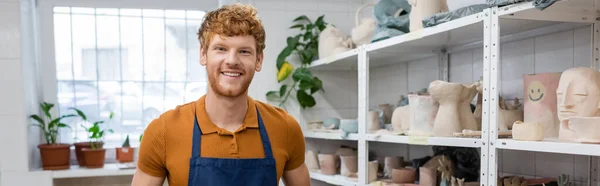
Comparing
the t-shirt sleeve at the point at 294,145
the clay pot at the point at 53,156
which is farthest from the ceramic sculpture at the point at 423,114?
the clay pot at the point at 53,156

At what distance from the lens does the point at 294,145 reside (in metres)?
1.74

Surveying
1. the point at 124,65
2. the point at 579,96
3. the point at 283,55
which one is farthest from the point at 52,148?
the point at 579,96

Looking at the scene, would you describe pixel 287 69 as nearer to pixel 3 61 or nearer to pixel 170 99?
pixel 170 99

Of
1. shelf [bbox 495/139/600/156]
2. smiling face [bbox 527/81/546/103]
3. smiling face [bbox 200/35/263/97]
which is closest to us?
shelf [bbox 495/139/600/156]

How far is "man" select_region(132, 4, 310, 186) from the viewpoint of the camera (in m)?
1.54

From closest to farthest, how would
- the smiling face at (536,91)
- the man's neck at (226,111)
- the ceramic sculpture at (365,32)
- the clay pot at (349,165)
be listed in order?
the man's neck at (226,111), the smiling face at (536,91), the ceramic sculpture at (365,32), the clay pot at (349,165)

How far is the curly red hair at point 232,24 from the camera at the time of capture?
1530mm

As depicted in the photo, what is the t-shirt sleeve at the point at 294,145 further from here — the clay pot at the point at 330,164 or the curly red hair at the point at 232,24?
the clay pot at the point at 330,164

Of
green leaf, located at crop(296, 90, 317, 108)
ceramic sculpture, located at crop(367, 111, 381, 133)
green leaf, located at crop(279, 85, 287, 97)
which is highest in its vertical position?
green leaf, located at crop(279, 85, 287, 97)

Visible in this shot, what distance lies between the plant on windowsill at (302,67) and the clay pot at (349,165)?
59 cm

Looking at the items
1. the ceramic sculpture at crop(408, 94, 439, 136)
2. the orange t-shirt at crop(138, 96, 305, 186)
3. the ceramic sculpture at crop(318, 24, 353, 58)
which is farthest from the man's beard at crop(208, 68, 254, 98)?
the ceramic sculpture at crop(318, 24, 353, 58)

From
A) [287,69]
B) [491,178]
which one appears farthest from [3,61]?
[491,178]

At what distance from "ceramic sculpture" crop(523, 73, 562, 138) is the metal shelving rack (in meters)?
0.17

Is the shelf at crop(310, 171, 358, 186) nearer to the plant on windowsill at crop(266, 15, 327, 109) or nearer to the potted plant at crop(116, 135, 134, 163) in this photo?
the plant on windowsill at crop(266, 15, 327, 109)
